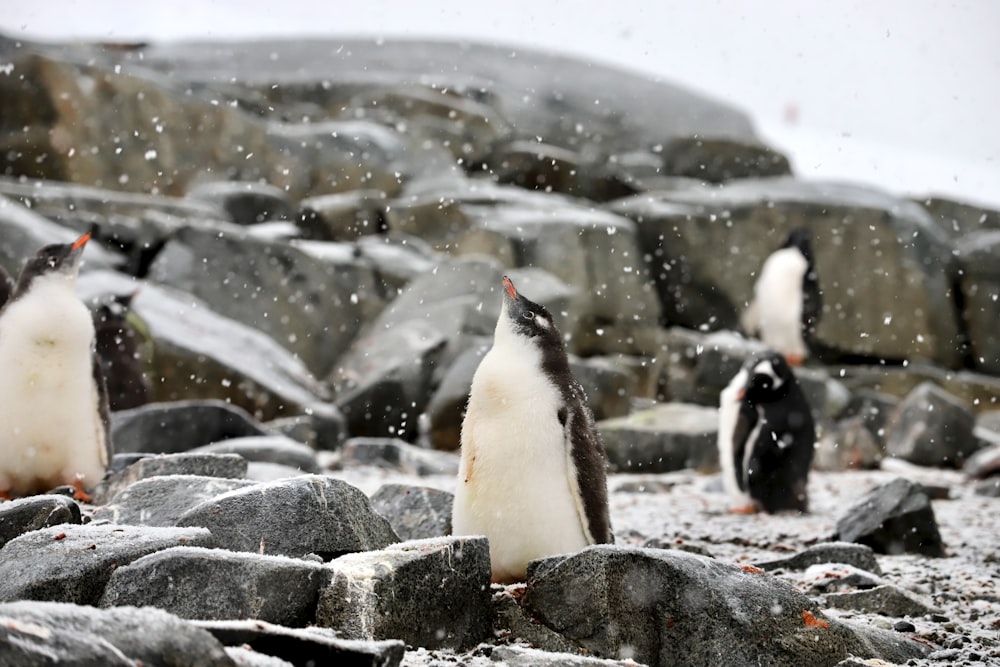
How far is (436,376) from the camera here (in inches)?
328

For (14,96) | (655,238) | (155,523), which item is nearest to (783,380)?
(155,523)

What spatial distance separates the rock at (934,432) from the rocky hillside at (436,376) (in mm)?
23

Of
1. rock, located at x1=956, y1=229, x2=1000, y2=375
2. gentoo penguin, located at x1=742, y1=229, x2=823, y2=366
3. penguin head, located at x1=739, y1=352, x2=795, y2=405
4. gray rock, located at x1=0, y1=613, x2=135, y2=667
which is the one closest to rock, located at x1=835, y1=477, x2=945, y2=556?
penguin head, located at x1=739, y1=352, x2=795, y2=405

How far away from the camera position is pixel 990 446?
8492mm

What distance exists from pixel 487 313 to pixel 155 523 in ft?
20.2

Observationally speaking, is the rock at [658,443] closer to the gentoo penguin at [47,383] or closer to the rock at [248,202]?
the gentoo penguin at [47,383]

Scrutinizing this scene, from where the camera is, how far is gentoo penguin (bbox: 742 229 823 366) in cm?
1045

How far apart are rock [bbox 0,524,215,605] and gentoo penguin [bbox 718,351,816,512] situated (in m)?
3.83

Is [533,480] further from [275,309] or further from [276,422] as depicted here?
[275,309]

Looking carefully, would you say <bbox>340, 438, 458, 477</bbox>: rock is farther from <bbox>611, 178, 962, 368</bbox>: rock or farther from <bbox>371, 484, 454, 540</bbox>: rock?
<bbox>611, 178, 962, 368</bbox>: rock

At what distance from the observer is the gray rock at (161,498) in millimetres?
3033

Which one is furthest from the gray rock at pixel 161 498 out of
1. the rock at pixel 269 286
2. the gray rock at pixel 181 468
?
the rock at pixel 269 286

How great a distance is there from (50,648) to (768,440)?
4712 mm

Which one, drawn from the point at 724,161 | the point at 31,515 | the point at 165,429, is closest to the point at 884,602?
the point at 31,515
